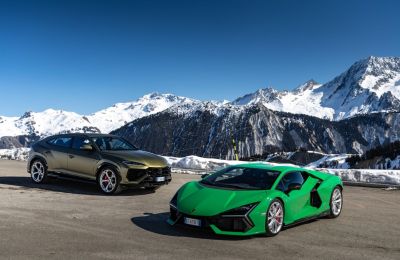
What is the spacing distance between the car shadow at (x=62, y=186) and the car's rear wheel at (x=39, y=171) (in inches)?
6.2

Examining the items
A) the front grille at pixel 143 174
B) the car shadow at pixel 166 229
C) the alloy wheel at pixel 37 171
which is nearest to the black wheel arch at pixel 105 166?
the front grille at pixel 143 174

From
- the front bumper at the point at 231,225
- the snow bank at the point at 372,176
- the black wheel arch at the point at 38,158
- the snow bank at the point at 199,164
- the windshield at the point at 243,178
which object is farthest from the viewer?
the snow bank at the point at 199,164

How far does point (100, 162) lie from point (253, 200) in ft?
19.5

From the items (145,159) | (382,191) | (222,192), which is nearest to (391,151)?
(382,191)

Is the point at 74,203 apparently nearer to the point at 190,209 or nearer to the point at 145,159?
the point at 145,159

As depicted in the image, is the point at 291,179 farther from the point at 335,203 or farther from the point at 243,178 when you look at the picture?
the point at 335,203

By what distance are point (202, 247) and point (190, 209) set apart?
35.5 inches

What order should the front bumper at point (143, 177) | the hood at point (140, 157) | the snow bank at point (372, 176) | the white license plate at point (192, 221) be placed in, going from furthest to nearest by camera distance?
the snow bank at point (372, 176) → the hood at point (140, 157) → the front bumper at point (143, 177) → the white license plate at point (192, 221)

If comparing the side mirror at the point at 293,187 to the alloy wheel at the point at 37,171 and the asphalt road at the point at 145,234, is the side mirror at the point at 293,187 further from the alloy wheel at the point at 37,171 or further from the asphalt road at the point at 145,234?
the alloy wheel at the point at 37,171

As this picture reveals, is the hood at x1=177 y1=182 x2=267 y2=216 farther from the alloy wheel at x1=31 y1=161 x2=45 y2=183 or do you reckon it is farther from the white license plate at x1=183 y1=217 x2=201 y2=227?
the alloy wheel at x1=31 y1=161 x2=45 y2=183

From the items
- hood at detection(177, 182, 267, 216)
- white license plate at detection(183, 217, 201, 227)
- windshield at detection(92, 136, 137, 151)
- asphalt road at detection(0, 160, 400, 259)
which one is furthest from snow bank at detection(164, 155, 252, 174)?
white license plate at detection(183, 217, 201, 227)

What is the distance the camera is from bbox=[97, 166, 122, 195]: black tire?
1254cm

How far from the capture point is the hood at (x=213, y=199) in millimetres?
7961

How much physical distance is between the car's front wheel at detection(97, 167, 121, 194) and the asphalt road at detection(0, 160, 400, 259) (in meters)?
0.50
